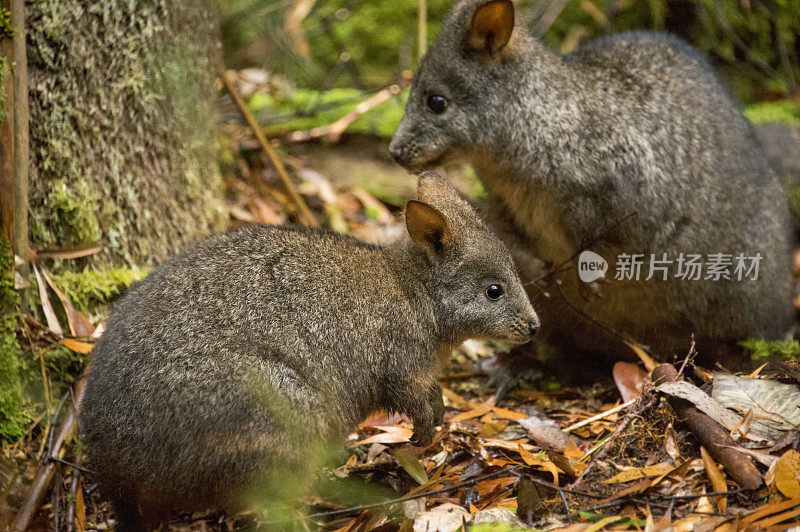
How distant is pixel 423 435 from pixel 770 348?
2.72 m

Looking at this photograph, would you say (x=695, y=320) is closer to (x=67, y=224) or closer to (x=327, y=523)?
(x=327, y=523)

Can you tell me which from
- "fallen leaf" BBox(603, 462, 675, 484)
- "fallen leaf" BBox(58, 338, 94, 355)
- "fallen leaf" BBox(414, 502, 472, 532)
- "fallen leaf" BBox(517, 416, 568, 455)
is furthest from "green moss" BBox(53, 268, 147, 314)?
"fallen leaf" BBox(603, 462, 675, 484)

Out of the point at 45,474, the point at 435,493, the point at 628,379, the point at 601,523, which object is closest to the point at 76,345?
the point at 45,474

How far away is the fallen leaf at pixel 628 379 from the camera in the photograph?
500 centimetres

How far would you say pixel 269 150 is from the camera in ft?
21.2

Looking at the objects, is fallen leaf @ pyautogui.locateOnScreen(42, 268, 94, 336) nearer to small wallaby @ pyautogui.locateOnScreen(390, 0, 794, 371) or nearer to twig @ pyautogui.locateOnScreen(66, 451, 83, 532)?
twig @ pyautogui.locateOnScreen(66, 451, 83, 532)

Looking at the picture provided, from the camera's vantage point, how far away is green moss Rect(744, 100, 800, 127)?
8.34m

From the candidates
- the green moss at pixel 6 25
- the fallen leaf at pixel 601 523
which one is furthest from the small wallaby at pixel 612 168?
the green moss at pixel 6 25

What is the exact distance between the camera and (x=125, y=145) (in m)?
5.00

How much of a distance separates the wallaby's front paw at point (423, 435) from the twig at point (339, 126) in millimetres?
4251

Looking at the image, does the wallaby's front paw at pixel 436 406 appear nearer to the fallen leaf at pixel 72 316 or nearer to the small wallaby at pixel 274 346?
the small wallaby at pixel 274 346

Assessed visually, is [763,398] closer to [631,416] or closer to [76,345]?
[631,416]

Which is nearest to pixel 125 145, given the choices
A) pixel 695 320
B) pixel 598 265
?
pixel 598 265

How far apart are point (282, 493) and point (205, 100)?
128 inches
